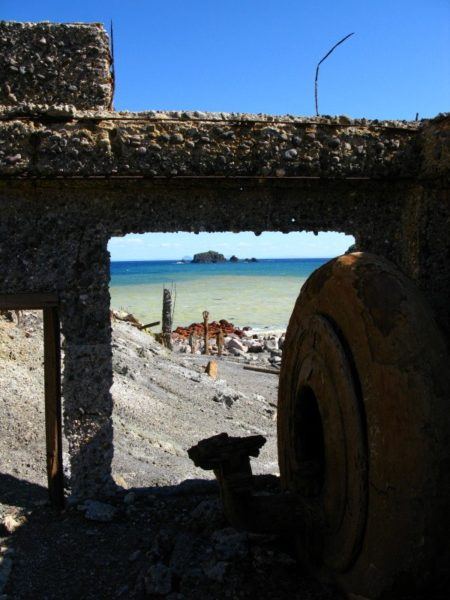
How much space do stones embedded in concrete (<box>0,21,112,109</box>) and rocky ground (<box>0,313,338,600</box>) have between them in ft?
10.7

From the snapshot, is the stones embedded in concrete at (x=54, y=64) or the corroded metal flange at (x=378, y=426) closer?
the corroded metal flange at (x=378, y=426)

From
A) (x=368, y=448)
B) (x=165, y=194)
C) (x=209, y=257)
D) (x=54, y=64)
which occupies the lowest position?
(x=209, y=257)

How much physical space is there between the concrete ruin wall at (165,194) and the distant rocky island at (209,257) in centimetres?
12367

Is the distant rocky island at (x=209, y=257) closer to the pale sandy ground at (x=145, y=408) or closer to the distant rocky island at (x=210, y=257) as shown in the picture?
the distant rocky island at (x=210, y=257)

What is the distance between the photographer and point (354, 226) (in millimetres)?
4945

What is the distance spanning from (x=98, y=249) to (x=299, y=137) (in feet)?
5.60

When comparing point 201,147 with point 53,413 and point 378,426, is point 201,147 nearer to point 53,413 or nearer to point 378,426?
point 53,413

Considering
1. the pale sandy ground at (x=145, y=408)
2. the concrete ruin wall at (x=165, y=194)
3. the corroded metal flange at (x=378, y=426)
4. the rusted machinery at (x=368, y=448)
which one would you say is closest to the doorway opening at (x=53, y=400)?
the concrete ruin wall at (x=165, y=194)

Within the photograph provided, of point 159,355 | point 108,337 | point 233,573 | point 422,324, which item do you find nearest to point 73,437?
point 108,337

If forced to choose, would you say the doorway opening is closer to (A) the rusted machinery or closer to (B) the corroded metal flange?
(A) the rusted machinery

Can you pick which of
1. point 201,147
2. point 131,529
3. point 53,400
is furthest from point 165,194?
point 131,529

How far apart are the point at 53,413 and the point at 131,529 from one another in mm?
1091

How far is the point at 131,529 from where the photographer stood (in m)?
4.62

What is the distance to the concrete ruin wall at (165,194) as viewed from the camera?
4453mm
